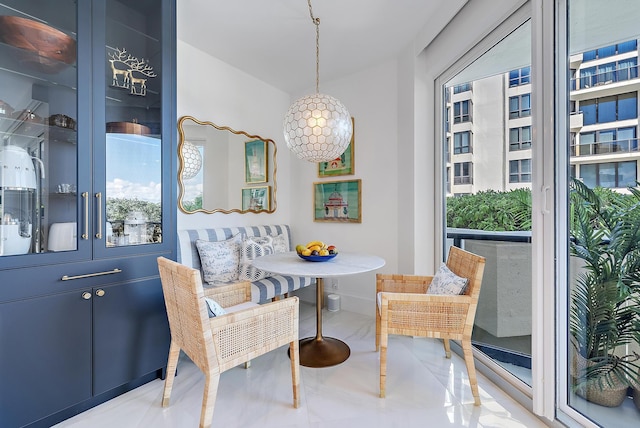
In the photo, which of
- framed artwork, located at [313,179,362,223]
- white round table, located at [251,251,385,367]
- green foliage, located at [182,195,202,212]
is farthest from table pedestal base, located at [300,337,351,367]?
green foliage, located at [182,195,202,212]

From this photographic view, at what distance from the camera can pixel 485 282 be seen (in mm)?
2057

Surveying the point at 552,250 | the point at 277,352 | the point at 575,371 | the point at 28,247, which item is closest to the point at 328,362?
the point at 277,352

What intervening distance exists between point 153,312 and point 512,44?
9.10 feet

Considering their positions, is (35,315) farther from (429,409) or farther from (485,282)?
(485,282)

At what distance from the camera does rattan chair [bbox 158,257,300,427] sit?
129 cm

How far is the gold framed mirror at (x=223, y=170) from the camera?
2584 mm

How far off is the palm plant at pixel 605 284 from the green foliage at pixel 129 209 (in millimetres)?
2305

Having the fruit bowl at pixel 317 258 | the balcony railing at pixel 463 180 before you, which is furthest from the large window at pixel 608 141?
the fruit bowl at pixel 317 258

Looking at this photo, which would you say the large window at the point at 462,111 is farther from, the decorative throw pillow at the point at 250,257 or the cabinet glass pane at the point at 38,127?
the cabinet glass pane at the point at 38,127

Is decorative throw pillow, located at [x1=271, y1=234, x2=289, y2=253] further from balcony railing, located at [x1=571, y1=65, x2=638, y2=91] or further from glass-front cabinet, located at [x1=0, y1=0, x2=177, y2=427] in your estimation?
balcony railing, located at [x1=571, y1=65, x2=638, y2=91]

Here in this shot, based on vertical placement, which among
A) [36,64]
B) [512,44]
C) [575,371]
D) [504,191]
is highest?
[512,44]

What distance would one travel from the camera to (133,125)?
1.79 meters

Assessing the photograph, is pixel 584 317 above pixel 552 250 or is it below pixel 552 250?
below

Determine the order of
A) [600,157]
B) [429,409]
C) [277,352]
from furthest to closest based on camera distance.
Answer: [277,352] → [429,409] → [600,157]
